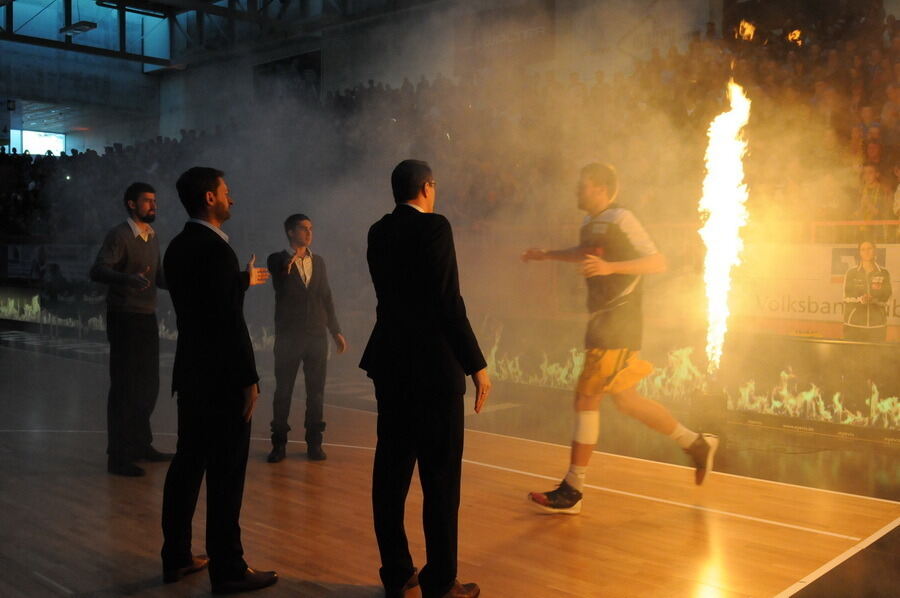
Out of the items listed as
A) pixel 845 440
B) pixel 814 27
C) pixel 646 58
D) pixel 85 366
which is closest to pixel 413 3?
pixel 646 58

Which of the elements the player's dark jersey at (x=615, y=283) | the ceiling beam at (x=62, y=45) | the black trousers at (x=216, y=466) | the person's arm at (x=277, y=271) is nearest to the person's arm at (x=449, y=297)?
the black trousers at (x=216, y=466)

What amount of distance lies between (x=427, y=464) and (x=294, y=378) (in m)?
2.42

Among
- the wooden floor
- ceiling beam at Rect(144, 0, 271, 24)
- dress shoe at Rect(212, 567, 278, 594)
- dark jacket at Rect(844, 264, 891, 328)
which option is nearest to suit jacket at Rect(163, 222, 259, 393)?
dress shoe at Rect(212, 567, 278, 594)

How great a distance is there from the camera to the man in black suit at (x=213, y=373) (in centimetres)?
301

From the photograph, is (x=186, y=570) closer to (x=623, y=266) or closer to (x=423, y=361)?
(x=423, y=361)

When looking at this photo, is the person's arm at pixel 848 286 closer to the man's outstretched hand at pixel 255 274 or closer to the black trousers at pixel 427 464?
the black trousers at pixel 427 464

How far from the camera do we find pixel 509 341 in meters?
8.41

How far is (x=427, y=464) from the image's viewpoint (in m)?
2.84

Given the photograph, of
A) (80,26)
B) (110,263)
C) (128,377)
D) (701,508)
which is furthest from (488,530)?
(80,26)

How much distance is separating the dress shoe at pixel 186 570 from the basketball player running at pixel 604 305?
1505 mm

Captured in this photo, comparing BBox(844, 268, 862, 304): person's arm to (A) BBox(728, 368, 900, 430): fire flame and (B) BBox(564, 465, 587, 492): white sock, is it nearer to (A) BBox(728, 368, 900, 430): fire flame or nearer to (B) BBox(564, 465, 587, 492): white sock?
(A) BBox(728, 368, 900, 430): fire flame

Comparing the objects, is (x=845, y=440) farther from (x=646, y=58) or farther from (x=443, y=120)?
(x=443, y=120)

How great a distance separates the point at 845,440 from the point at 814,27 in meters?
4.26

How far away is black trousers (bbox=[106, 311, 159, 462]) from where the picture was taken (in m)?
4.76
